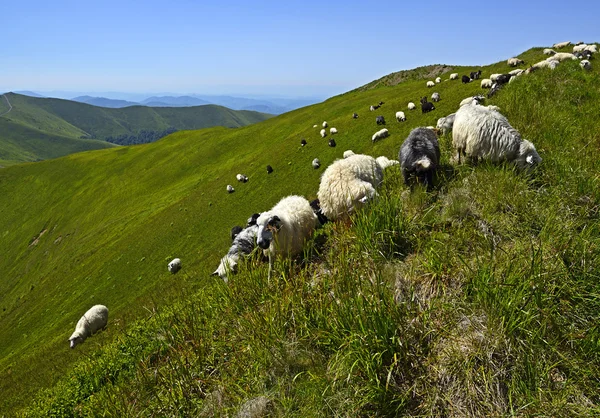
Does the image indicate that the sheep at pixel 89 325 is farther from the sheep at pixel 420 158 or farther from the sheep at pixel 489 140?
the sheep at pixel 489 140

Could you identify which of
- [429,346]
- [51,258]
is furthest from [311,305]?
[51,258]

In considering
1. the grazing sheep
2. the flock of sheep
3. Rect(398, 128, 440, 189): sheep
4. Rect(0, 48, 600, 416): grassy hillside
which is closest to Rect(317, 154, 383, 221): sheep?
the flock of sheep

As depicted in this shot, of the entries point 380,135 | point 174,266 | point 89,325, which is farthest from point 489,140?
point 89,325

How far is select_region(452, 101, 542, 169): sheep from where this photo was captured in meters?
7.79

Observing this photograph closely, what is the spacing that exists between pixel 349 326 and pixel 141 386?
366 centimetres

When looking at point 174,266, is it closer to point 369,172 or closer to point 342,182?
point 342,182

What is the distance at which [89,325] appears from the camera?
2133 centimetres

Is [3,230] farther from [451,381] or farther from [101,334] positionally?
[451,381]

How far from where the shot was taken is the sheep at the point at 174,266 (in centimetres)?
2373

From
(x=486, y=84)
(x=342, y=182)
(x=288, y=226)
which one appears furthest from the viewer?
(x=486, y=84)

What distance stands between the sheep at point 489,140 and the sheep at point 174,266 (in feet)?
70.2

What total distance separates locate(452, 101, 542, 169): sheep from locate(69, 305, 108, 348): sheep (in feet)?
81.6

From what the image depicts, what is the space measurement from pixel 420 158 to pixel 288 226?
482 centimetres

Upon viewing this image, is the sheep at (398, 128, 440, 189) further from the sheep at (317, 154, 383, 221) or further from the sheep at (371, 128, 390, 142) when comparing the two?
the sheep at (371, 128, 390, 142)
